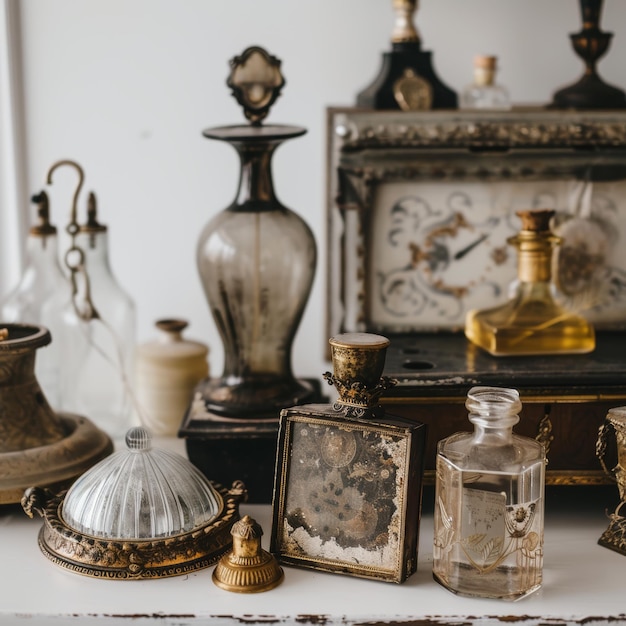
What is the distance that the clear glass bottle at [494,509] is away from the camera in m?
0.84

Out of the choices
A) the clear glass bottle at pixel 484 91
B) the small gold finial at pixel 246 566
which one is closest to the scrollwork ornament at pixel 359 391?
the small gold finial at pixel 246 566

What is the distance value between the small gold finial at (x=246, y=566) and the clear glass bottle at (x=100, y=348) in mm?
424

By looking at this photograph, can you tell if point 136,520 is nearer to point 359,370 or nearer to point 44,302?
point 359,370

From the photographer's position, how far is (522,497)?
0.84m

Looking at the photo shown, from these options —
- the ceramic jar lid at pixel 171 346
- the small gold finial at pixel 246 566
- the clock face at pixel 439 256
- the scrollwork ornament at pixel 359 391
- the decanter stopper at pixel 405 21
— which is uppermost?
the decanter stopper at pixel 405 21

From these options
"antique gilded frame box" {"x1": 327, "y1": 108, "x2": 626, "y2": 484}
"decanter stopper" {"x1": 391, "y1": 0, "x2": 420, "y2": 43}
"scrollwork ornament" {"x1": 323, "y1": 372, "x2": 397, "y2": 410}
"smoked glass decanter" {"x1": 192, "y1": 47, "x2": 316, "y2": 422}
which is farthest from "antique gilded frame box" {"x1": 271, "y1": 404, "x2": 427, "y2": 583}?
"decanter stopper" {"x1": 391, "y1": 0, "x2": 420, "y2": 43}

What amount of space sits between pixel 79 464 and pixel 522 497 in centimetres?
46

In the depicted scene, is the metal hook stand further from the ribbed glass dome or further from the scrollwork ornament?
the scrollwork ornament

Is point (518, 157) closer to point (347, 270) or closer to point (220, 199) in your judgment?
point (347, 270)

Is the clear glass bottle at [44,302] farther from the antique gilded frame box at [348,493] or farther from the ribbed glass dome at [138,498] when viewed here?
the antique gilded frame box at [348,493]

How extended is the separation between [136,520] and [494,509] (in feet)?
1.05

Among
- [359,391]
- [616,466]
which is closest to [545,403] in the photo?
[616,466]

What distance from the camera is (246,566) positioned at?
0.85m

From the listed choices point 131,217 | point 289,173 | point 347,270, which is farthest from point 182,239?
point 347,270
